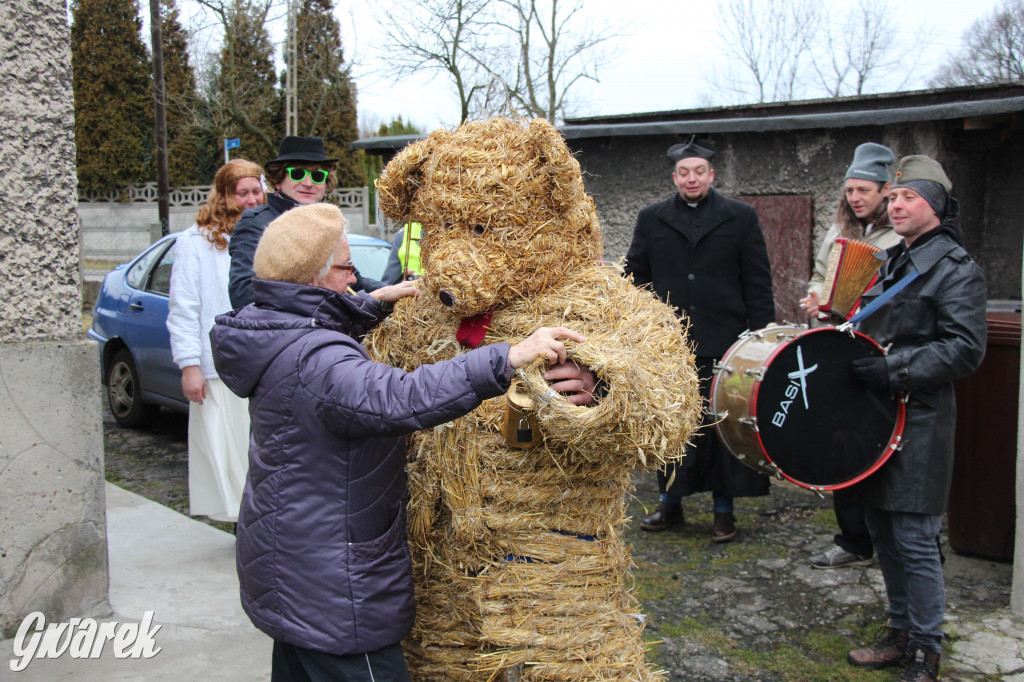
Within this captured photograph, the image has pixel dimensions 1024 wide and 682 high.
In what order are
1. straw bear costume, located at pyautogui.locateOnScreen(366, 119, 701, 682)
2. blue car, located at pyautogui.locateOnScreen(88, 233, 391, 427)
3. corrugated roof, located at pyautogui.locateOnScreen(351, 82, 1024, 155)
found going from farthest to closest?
blue car, located at pyautogui.locateOnScreen(88, 233, 391, 427) < corrugated roof, located at pyautogui.locateOnScreen(351, 82, 1024, 155) < straw bear costume, located at pyautogui.locateOnScreen(366, 119, 701, 682)

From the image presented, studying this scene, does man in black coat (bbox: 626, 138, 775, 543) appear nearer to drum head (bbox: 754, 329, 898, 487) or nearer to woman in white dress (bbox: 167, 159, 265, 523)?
drum head (bbox: 754, 329, 898, 487)

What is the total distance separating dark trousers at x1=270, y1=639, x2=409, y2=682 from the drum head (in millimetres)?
1988

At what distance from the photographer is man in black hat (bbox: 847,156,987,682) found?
3424 mm

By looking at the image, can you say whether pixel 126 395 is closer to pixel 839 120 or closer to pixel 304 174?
pixel 304 174

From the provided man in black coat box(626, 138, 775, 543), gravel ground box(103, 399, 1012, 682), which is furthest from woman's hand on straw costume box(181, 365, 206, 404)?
man in black coat box(626, 138, 775, 543)

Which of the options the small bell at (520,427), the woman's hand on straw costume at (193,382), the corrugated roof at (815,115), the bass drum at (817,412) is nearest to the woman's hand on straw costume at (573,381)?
the small bell at (520,427)

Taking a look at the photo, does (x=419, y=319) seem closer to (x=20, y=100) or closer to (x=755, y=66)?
(x=20, y=100)

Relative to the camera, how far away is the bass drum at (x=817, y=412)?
3.59 metres

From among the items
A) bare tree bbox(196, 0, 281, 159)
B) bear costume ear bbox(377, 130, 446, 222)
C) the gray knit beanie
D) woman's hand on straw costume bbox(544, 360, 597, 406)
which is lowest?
woman's hand on straw costume bbox(544, 360, 597, 406)

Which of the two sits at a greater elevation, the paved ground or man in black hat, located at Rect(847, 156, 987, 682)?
man in black hat, located at Rect(847, 156, 987, 682)

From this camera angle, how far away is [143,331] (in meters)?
7.32

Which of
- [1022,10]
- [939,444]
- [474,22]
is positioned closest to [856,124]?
[939,444]

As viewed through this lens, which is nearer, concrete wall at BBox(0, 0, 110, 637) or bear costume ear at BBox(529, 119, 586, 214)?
bear costume ear at BBox(529, 119, 586, 214)

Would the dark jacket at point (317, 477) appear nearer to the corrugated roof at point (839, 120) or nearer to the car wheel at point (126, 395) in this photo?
the corrugated roof at point (839, 120)
